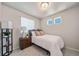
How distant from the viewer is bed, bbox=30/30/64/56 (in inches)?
61.2

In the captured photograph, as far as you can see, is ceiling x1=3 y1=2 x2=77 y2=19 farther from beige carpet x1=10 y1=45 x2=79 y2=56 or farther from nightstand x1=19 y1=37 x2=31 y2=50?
beige carpet x1=10 y1=45 x2=79 y2=56

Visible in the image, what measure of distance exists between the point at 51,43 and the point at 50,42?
3cm

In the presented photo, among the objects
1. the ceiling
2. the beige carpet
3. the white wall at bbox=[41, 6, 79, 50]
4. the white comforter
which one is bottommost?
the beige carpet

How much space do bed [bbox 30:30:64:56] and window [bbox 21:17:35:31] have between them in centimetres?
11

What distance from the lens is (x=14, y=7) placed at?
5.23ft

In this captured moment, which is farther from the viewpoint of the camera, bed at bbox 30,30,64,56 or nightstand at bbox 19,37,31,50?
nightstand at bbox 19,37,31,50

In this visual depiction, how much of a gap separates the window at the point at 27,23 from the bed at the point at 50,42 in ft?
0.35

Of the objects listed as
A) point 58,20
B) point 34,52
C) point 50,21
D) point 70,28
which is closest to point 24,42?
point 34,52

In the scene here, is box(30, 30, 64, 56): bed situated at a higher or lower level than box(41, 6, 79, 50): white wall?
lower

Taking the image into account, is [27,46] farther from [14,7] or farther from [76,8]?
[76,8]

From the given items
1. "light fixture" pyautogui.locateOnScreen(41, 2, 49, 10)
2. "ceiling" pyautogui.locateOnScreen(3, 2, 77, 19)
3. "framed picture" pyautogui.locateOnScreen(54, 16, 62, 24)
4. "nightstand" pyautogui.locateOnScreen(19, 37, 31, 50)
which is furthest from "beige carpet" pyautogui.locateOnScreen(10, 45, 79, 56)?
"light fixture" pyautogui.locateOnScreen(41, 2, 49, 10)

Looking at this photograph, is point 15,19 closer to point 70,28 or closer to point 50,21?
point 50,21

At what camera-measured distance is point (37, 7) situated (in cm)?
167

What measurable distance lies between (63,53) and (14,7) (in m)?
1.38
